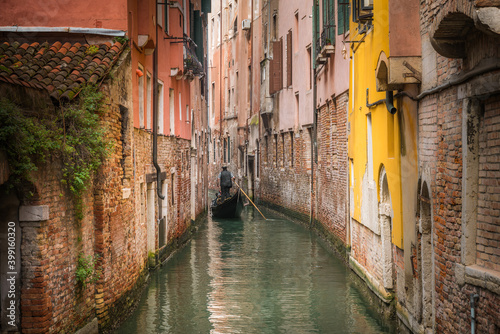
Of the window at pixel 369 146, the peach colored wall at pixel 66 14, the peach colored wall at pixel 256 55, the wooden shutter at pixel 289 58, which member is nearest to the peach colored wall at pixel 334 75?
the window at pixel 369 146

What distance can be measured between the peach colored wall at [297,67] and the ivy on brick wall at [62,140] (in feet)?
44.4

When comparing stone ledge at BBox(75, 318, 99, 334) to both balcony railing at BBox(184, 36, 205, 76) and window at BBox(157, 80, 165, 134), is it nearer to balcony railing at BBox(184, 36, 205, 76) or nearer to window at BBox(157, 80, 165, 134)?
window at BBox(157, 80, 165, 134)

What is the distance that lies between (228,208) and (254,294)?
12.8m

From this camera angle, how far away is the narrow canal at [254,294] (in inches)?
365

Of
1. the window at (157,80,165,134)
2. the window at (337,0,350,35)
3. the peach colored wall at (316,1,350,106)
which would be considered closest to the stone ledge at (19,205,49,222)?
the window at (157,80,165,134)

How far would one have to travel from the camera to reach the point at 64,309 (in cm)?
668

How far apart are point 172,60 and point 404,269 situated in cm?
855

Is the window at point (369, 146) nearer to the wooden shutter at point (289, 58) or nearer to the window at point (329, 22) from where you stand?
the window at point (329, 22)

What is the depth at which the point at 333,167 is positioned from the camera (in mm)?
16672

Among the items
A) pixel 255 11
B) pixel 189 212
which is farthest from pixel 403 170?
pixel 255 11

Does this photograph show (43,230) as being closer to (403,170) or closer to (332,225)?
(403,170)

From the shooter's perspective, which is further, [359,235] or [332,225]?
[332,225]

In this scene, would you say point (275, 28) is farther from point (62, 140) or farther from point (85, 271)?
point (62, 140)

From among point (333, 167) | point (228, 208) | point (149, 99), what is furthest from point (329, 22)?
point (228, 208)
